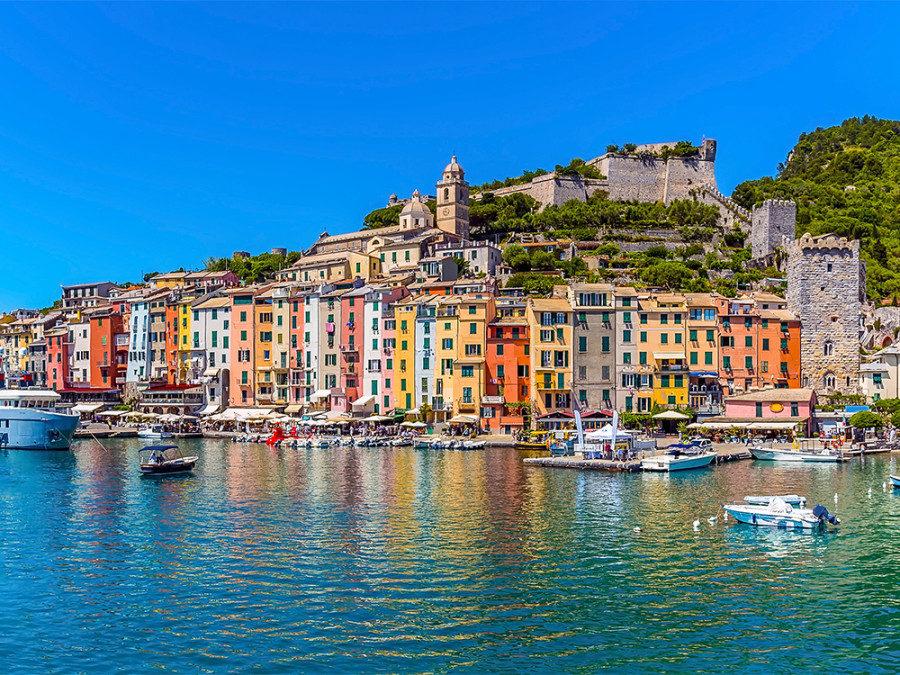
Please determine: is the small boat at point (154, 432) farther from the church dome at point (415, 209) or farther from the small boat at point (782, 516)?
the small boat at point (782, 516)

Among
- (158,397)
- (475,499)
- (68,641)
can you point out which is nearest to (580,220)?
(158,397)

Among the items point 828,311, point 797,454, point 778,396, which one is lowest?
point 797,454

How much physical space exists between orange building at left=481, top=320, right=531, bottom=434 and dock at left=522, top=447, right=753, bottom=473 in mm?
14271

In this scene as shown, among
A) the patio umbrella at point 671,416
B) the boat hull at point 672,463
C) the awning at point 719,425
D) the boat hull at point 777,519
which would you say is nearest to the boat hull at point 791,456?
the boat hull at point 672,463

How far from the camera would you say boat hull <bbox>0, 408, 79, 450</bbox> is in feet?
217

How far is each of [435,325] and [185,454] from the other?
2261 centimetres

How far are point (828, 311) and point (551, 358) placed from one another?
25411 millimetres

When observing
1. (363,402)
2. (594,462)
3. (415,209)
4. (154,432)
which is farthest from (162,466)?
(415,209)

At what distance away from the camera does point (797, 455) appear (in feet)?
183

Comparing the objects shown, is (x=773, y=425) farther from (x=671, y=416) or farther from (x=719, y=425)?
(x=671, y=416)

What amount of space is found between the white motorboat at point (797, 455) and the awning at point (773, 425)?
677 centimetres

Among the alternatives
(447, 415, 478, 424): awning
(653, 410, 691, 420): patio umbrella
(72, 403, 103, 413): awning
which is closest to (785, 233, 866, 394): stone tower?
(653, 410, 691, 420): patio umbrella

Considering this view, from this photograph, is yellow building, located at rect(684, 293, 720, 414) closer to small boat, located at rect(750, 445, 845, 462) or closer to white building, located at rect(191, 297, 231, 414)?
small boat, located at rect(750, 445, 845, 462)

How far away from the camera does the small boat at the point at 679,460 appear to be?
51.0 m
